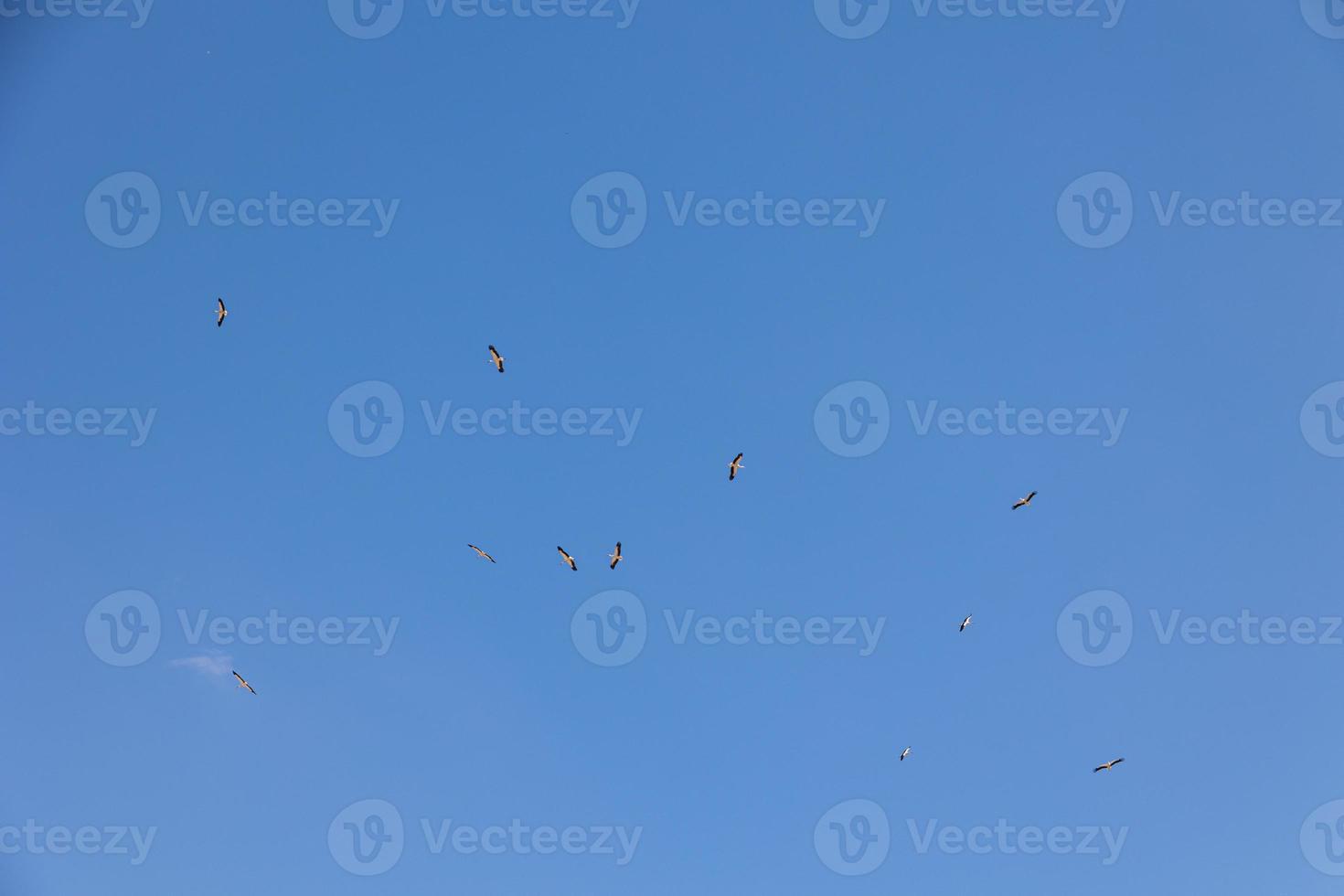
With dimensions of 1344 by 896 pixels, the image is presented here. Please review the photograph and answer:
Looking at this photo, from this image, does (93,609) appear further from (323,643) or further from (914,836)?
(914,836)

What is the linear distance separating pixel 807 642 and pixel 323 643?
11000 millimetres

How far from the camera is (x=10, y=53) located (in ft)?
90.9

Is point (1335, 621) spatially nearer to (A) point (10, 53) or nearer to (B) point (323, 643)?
(B) point (323, 643)

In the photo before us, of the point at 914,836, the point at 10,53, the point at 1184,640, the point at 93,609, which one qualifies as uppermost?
the point at 10,53

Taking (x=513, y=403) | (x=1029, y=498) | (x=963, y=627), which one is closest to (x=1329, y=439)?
(x=1029, y=498)

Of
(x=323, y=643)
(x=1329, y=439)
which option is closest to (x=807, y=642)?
(x=323, y=643)

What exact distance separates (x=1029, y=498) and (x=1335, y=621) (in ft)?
24.7

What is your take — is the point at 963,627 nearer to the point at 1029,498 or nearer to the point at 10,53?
the point at 1029,498

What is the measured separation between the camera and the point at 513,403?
28062mm

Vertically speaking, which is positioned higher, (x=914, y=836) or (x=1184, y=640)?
(x=1184, y=640)

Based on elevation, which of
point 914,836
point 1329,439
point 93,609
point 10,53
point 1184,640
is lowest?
point 914,836

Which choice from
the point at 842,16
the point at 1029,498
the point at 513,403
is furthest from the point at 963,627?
the point at 842,16

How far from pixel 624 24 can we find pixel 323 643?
1561cm

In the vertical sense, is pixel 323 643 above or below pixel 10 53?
below
